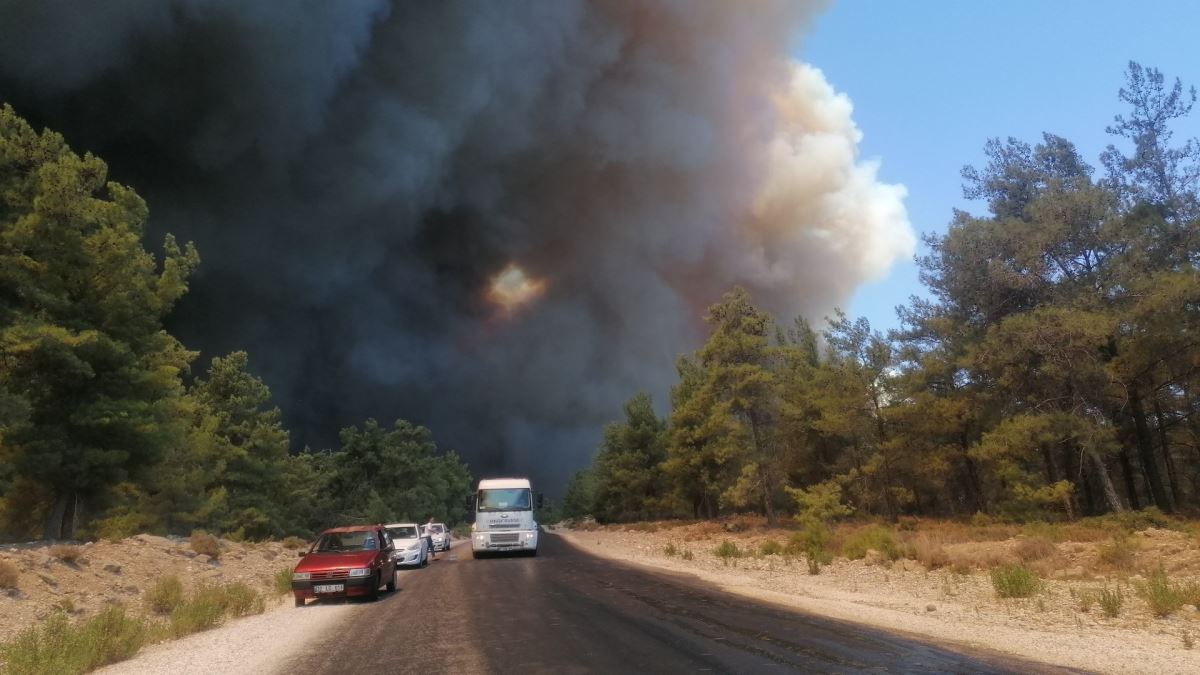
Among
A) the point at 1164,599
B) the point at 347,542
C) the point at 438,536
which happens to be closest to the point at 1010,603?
the point at 1164,599

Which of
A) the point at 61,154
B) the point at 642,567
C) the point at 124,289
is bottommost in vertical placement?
the point at 642,567

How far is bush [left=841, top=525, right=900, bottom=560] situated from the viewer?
68.5ft

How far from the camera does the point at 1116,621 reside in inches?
403

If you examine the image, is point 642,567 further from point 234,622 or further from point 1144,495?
point 1144,495

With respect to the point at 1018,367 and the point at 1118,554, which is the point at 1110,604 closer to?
the point at 1118,554

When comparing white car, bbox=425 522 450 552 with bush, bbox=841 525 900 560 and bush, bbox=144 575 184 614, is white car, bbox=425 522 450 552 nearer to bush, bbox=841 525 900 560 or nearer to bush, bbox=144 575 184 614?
bush, bbox=144 575 184 614

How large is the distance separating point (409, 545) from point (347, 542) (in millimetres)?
11255

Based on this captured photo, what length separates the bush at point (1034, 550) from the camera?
18188 mm

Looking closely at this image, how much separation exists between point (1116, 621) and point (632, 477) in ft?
178

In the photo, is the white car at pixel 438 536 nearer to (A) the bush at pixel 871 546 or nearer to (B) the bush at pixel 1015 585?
(A) the bush at pixel 871 546

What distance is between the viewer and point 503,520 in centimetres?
2900

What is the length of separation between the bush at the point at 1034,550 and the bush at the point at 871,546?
10.9ft

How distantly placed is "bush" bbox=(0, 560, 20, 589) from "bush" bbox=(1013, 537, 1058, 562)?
79.3ft

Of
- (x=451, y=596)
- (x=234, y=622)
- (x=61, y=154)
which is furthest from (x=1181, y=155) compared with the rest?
(x=61, y=154)
